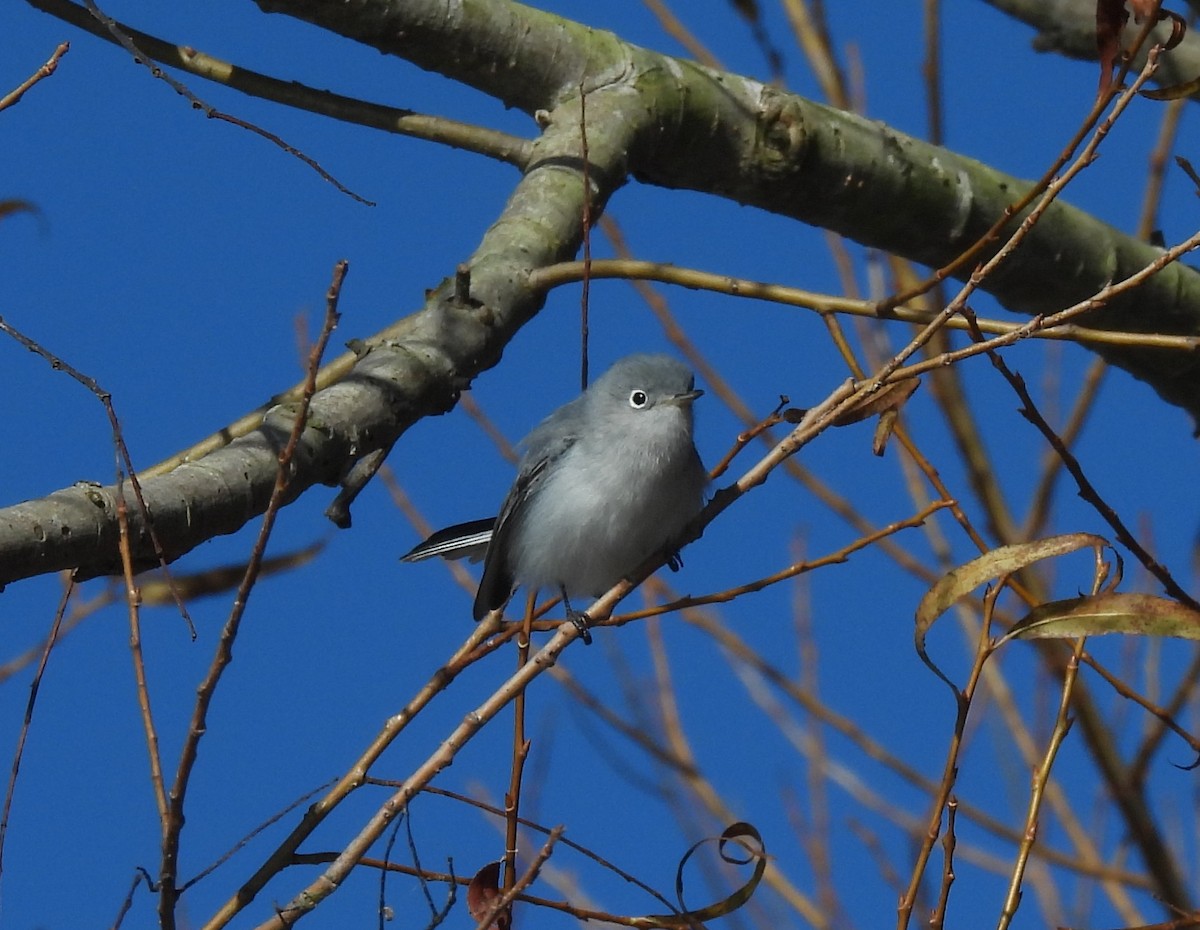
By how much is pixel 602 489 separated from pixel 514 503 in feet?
1.06

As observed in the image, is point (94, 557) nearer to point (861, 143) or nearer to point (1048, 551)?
point (1048, 551)

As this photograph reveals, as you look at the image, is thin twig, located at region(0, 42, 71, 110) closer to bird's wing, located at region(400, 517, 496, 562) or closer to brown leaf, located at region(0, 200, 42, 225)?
brown leaf, located at region(0, 200, 42, 225)

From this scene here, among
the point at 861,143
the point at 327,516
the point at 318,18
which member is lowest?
the point at 327,516

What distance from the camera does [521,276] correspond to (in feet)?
8.20

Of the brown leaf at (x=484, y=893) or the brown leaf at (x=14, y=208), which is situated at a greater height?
the brown leaf at (x=14, y=208)

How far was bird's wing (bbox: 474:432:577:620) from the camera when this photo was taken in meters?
3.31

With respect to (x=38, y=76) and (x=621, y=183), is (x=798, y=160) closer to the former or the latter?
(x=621, y=183)

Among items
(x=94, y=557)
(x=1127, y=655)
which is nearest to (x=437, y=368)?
(x=94, y=557)

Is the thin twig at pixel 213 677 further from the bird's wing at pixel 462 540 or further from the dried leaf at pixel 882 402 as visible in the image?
the bird's wing at pixel 462 540

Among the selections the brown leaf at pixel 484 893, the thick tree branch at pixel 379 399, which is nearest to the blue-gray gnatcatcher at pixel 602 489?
the thick tree branch at pixel 379 399

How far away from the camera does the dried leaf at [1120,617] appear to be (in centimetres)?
154

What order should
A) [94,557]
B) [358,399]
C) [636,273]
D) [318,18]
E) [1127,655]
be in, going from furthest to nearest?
1. [1127,655]
2. [318,18]
3. [636,273]
4. [358,399]
5. [94,557]

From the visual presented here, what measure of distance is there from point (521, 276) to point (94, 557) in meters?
0.98

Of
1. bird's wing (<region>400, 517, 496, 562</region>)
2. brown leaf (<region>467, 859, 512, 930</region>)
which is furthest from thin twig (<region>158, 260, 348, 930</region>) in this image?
bird's wing (<region>400, 517, 496, 562</region>)
